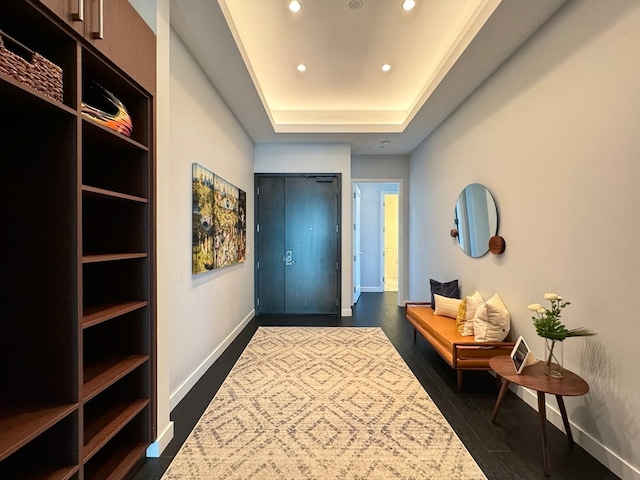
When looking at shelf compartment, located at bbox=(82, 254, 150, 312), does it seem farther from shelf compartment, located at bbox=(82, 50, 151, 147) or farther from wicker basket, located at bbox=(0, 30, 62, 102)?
wicker basket, located at bbox=(0, 30, 62, 102)

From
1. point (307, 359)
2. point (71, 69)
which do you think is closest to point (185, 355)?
point (307, 359)

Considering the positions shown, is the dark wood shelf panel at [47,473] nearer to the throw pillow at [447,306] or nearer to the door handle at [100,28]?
the door handle at [100,28]

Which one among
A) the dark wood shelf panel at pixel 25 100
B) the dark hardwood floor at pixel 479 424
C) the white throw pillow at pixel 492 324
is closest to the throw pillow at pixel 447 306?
the dark hardwood floor at pixel 479 424

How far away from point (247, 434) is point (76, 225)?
5.27 feet

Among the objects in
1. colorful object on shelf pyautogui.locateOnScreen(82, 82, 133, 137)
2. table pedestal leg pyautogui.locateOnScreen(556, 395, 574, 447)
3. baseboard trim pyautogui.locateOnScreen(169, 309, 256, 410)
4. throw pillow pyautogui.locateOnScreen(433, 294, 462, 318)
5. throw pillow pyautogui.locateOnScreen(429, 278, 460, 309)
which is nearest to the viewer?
colorful object on shelf pyautogui.locateOnScreen(82, 82, 133, 137)

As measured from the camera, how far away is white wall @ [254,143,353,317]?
4.74 metres

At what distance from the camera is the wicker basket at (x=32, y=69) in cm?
95

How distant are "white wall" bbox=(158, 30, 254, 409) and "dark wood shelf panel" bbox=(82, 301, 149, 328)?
191 millimetres

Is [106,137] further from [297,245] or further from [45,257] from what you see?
[297,245]

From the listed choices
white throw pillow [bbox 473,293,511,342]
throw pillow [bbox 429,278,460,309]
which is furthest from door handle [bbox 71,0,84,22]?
throw pillow [bbox 429,278,460,309]

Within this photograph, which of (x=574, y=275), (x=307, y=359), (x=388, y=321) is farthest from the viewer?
(x=388, y=321)

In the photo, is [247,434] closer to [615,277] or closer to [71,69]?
[71,69]

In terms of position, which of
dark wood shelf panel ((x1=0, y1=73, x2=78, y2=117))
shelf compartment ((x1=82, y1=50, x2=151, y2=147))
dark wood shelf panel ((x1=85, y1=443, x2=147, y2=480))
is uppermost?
shelf compartment ((x1=82, y1=50, x2=151, y2=147))

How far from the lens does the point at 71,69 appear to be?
119cm
